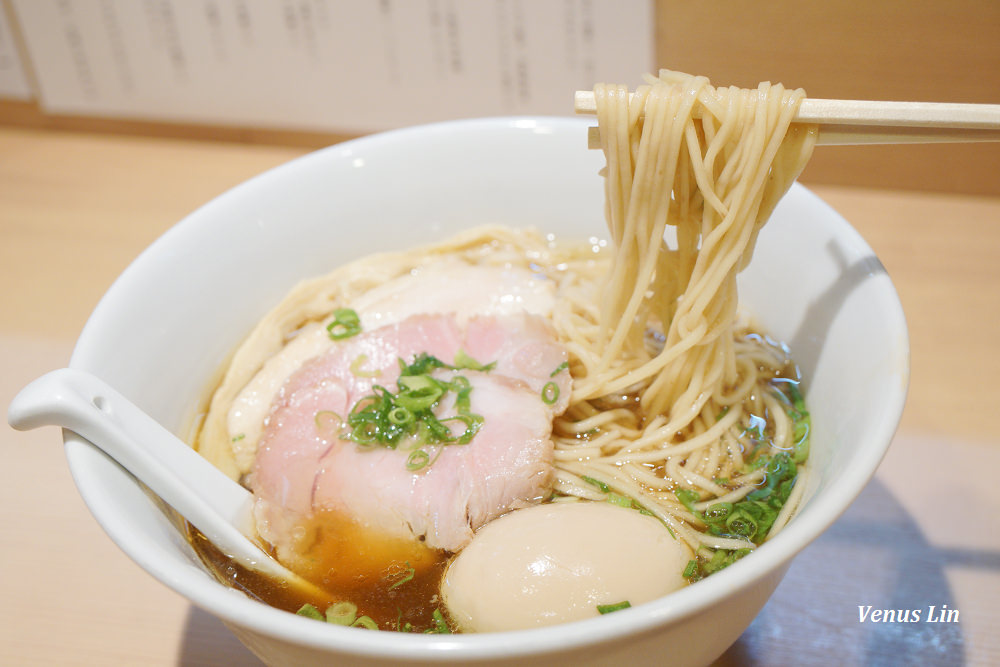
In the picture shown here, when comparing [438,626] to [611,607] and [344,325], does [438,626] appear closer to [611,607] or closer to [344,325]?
[611,607]

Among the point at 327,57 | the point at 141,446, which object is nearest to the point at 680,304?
the point at 141,446

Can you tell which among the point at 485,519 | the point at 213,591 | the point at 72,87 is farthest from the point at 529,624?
the point at 72,87

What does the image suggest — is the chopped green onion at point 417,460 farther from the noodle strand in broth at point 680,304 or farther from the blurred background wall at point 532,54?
the blurred background wall at point 532,54

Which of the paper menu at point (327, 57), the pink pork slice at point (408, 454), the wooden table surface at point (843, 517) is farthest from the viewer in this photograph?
the paper menu at point (327, 57)

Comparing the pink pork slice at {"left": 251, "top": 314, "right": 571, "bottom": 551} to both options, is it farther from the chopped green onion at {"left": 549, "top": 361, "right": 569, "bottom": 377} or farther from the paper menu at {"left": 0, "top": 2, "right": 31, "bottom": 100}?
the paper menu at {"left": 0, "top": 2, "right": 31, "bottom": 100}

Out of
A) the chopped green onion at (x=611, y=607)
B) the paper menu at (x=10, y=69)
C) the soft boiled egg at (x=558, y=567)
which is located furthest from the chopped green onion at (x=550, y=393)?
the paper menu at (x=10, y=69)

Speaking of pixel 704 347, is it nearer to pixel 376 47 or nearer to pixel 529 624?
pixel 529 624

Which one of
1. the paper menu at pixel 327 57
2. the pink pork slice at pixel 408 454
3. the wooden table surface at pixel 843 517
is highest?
the paper menu at pixel 327 57
